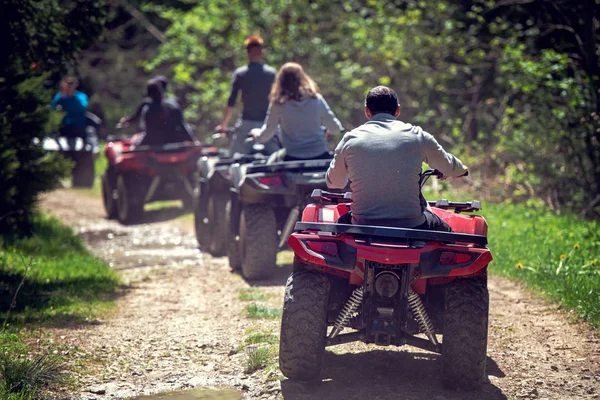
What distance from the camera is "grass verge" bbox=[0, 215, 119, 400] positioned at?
5543 mm

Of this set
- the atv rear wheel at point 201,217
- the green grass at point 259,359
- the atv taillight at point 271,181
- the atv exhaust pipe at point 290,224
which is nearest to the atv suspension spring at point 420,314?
the green grass at point 259,359

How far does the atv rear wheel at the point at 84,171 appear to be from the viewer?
18172 millimetres

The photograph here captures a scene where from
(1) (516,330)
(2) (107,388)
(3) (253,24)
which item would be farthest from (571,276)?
(3) (253,24)

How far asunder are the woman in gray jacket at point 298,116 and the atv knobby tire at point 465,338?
4111 mm

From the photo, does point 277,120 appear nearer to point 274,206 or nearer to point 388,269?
point 274,206

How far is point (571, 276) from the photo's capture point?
8.01 m

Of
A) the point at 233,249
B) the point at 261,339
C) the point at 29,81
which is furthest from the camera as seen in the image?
the point at 29,81

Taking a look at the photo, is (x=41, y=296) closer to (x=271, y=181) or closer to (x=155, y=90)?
(x=271, y=181)

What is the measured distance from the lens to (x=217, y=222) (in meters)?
11.1

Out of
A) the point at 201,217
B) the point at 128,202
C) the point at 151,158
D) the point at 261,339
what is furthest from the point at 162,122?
the point at 261,339

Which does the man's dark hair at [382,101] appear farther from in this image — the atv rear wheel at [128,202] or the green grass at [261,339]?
the atv rear wheel at [128,202]

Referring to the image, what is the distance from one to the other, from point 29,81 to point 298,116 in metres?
3.65

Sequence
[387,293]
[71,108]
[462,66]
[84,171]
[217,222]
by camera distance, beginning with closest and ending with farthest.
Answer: [387,293] → [217,222] → [462,66] → [71,108] → [84,171]

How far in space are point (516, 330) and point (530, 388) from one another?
4.90 feet
